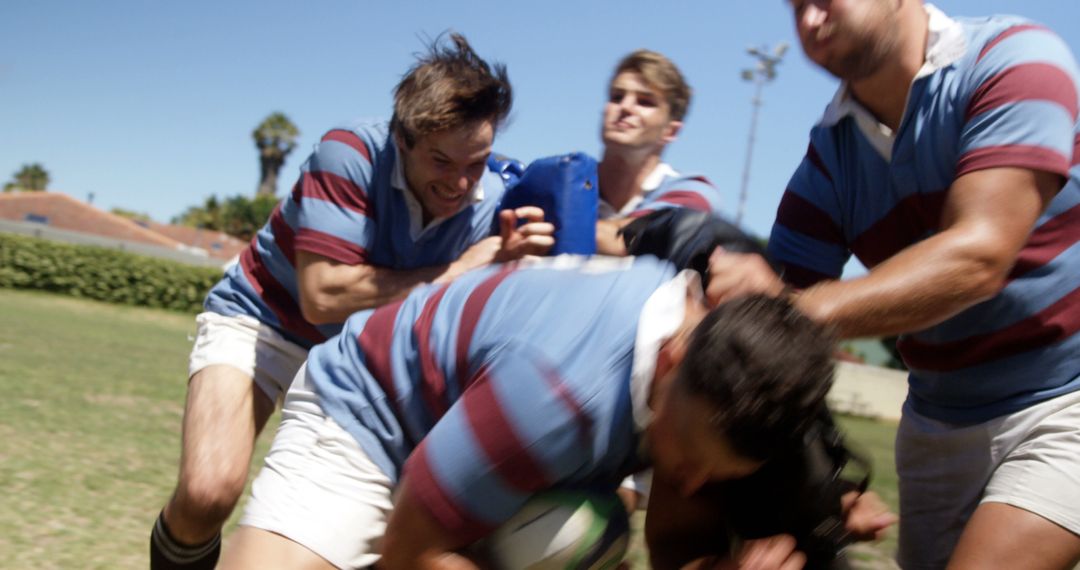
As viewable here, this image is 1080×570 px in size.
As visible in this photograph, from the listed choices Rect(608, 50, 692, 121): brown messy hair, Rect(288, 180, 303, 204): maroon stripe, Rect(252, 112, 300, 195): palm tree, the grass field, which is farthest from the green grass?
Rect(252, 112, 300, 195): palm tree

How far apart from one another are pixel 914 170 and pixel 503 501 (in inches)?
56.1

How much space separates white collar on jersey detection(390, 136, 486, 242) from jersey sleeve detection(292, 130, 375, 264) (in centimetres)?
9

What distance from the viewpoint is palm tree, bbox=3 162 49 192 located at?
333ft

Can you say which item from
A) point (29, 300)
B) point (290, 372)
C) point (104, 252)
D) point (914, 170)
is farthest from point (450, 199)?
point (104, 252)

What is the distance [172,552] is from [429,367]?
2040 mm

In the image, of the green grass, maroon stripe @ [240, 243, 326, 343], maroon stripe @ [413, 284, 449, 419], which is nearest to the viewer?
maroon stripe @ [413, 284, 449, 419]

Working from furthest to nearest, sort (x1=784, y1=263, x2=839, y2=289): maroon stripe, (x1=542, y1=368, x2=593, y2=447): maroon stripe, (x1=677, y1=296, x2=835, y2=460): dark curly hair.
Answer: (x1=784, y1=263, x2=839, y2=289): maroon stripe
(x1=542, y1=368, x2=593, y2=447): maroon stripe
(x1=677, y1=296, x2=835, y2=460): dark curly hair

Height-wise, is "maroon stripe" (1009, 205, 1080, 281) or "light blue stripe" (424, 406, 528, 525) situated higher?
"maroon stripe" (1009, 205, 1080, 281)

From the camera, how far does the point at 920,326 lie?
2287 millimetres

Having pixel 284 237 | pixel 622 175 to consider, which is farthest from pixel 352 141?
pixel 622 175

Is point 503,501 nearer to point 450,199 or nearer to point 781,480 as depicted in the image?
point 781,480

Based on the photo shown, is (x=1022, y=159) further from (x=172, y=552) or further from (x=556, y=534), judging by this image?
(x=172, y=552)

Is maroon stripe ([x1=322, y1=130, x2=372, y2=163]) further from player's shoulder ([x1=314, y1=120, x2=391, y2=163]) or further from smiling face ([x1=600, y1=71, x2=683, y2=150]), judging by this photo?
smiling face ([x1=600, y1=71, x2=683, y2=150])

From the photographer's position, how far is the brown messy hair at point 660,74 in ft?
13.9
